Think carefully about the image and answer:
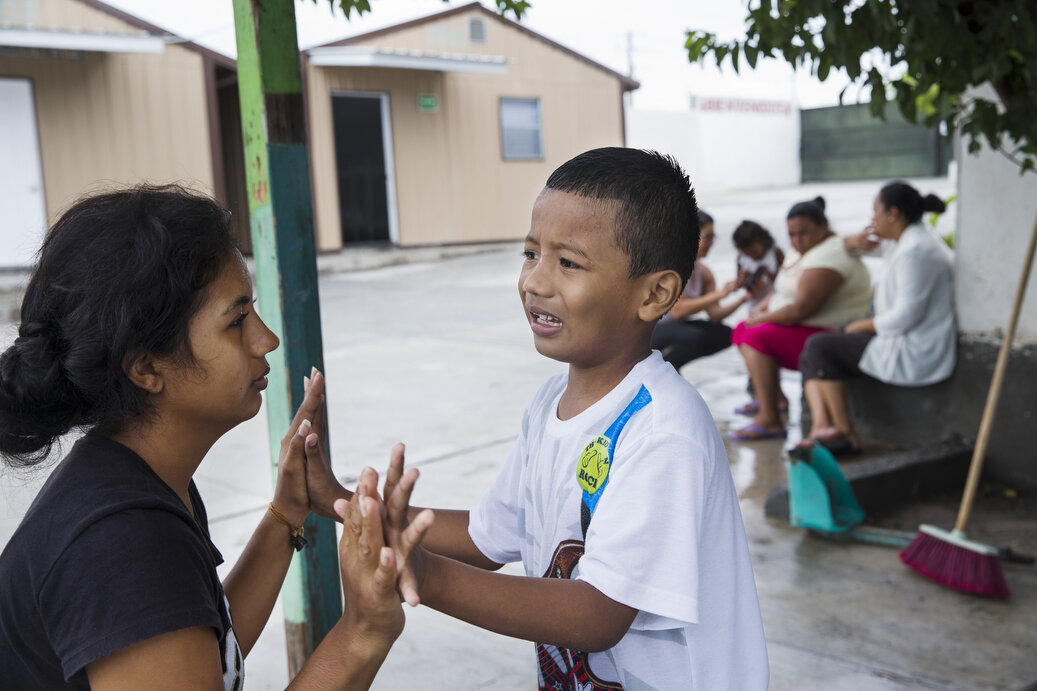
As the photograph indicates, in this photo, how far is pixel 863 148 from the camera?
30406 mm

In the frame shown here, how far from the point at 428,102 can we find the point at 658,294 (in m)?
16.9

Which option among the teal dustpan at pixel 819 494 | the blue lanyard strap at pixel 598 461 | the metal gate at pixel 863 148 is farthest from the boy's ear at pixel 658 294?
the metal gate at pixel 863 148

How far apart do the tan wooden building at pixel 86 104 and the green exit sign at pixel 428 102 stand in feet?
11.9

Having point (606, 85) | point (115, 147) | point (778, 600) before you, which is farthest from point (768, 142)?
point (778, 600)

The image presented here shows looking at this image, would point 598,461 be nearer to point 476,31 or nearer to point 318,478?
point 318,478

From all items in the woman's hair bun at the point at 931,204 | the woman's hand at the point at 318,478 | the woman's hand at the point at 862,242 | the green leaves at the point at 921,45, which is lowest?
the woman's hand at the point at 318,478

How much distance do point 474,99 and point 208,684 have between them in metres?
17.9

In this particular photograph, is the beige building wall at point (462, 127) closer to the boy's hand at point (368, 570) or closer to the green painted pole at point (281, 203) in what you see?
the green painted pole at point (281, 203)

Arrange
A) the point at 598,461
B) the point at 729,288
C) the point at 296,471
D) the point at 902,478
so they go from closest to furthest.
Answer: the point at 598,461 → the point at 296,471 → the point at 902,478 → the point at 729,288

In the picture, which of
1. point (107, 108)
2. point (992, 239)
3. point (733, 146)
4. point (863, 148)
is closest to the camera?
point (992, 239)

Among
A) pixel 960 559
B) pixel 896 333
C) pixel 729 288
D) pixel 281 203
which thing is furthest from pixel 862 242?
pixel 281 203

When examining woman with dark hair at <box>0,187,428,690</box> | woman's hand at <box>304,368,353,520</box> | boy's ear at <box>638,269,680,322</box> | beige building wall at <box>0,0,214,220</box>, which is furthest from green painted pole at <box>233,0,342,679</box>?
beige building wall at <box>0,0,214,220</box>

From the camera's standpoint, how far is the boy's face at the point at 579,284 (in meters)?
1.49

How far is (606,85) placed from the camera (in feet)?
65.3
